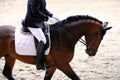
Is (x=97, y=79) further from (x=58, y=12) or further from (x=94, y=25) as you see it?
(x=58, y=12)

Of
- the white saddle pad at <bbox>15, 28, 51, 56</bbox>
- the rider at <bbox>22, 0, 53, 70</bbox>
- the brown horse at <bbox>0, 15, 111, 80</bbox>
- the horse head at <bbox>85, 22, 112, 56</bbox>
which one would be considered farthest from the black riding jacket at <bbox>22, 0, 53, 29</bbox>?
the horse head at <bbox>85, 22, 112, 56</bbox>

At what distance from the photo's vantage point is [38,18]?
6.04 metres

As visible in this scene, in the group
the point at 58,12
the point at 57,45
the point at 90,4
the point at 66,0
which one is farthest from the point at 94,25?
the point at 66,0

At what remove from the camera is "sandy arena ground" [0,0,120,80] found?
7738mm

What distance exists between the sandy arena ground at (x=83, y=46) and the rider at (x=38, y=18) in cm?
157

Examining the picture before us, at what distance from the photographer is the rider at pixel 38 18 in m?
5.89

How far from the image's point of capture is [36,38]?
6.14 meters

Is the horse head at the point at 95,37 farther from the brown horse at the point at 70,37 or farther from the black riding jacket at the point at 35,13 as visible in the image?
the black riding jacket at the point at 35,13

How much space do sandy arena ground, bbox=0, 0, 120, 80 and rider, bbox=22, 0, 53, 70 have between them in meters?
1.57

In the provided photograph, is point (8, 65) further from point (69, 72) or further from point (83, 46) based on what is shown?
point (83, 46)

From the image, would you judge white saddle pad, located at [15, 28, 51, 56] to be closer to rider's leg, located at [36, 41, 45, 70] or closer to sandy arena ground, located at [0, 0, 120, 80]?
rider's leg, located at [36, 41, 45, 70]

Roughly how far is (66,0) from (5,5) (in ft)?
12.0

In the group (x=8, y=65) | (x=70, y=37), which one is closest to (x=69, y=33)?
(x=70, y=37)

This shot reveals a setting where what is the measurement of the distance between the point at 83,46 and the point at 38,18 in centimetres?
461
